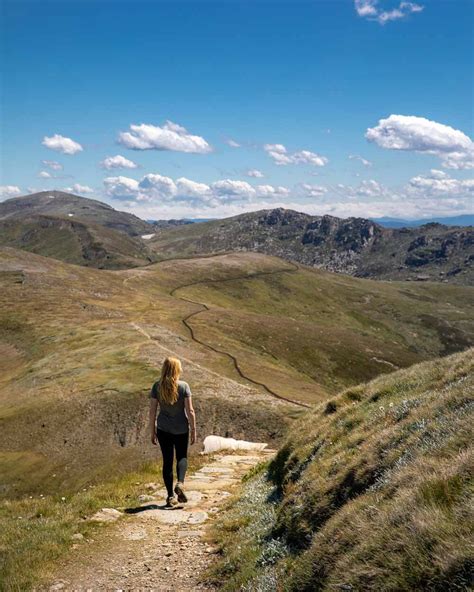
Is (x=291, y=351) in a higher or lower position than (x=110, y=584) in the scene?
lower

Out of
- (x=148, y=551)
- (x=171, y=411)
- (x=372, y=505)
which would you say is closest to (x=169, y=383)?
(x=171, y=411)

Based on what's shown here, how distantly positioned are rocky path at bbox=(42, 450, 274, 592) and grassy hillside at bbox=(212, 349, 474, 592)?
0.78 metres

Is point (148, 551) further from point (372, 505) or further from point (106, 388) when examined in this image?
point (106, 388)

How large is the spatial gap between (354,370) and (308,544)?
126961 millimetres

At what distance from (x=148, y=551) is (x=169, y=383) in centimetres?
520

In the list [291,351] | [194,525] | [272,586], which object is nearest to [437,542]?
[272,586]

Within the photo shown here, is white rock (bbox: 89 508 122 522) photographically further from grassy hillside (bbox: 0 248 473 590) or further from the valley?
grassy hillside (bbox: 0 248 473 590)

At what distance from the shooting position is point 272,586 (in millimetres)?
9195

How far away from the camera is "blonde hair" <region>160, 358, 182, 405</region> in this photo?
16.1 m

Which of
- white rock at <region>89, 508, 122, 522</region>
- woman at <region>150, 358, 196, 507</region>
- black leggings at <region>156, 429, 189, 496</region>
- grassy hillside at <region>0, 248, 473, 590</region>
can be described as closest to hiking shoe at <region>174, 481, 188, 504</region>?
black leggings at <region>156, 429, 189, 496</region>

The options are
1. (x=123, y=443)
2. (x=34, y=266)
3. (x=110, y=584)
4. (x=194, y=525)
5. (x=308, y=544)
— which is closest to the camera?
(x=308, y=544)

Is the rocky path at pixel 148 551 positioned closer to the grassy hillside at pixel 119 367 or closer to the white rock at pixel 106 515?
the white rock at pixel 106 515

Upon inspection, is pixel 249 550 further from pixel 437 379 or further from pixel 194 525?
pixel 437 379

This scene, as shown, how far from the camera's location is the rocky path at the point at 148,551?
11.0m
